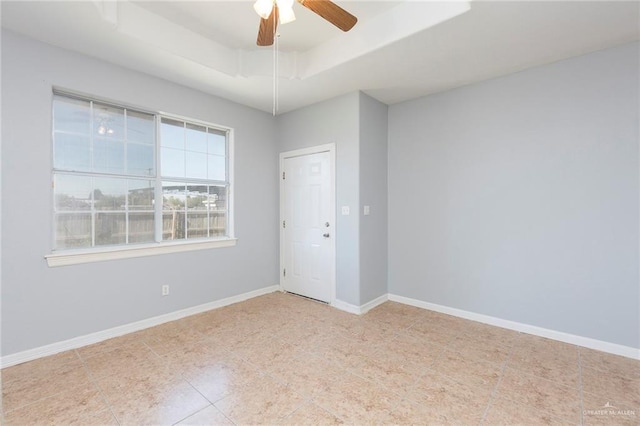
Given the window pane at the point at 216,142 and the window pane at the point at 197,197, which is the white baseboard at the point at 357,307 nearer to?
the window pane at the point at 197,197

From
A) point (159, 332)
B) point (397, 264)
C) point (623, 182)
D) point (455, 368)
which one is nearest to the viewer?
point (455, 368)

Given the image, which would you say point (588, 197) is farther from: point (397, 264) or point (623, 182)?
point (397, 264)

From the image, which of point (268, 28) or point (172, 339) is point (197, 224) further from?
point (268, 28)

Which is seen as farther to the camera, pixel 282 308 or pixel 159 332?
pixel 282 308

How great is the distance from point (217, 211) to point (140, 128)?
127 cm

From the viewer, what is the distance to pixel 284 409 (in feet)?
6.04

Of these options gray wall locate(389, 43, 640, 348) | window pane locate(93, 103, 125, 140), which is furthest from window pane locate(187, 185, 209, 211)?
gray wall locate(389, 43, 640, 348)

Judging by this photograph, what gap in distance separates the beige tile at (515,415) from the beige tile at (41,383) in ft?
9.08

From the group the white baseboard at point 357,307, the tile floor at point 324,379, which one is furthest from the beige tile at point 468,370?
the white baseboard at point 357,307

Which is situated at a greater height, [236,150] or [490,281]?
[236,150]

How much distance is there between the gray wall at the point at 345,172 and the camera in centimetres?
349

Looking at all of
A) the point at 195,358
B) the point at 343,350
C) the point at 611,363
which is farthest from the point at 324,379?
the point at 611,363

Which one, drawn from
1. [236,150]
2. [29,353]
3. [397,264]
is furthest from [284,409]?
[236,150]

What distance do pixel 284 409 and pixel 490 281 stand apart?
2.53m
